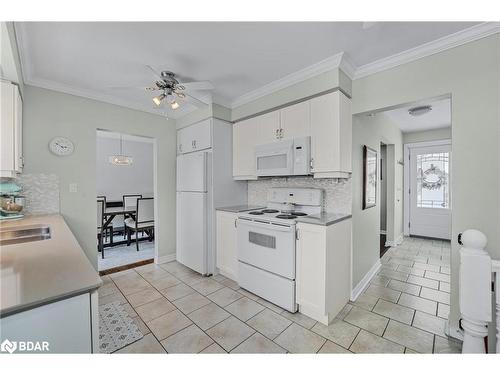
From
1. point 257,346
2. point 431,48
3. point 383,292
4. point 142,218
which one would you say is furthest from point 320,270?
point 142,218

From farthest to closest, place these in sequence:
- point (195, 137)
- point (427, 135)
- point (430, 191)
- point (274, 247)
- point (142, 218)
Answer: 1. point (430, 191)
2. point (427, 135)
3. point (142, 218)
4. point (195, 137)
5. point (274, 247)

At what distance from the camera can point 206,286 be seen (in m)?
2.71

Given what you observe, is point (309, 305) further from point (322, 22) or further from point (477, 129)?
point (322, 22)

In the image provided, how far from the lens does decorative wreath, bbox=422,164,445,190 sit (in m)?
4.61

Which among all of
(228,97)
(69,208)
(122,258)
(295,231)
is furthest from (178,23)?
(122,258)

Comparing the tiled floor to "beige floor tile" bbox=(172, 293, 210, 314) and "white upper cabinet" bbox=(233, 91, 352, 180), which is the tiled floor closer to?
"beige floor tile" bbox=(172, 293, 210, 314)

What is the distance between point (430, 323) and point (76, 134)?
14.1 ft

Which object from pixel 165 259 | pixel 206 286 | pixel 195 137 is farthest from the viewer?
pixel 165 259

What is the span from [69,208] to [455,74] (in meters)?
4.13

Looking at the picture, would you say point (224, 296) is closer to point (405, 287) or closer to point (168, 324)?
point (168, 324)

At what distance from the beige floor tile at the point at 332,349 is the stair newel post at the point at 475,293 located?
76 cm

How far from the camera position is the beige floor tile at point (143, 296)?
7.73 ft

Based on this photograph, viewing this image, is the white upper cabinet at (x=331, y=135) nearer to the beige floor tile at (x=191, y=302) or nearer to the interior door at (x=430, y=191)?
the beige floor tile at (x=191, y=302)

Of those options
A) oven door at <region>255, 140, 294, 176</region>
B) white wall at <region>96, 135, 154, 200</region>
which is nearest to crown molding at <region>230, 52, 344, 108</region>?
oven door at <region>255, 140, 294, 176</region>
